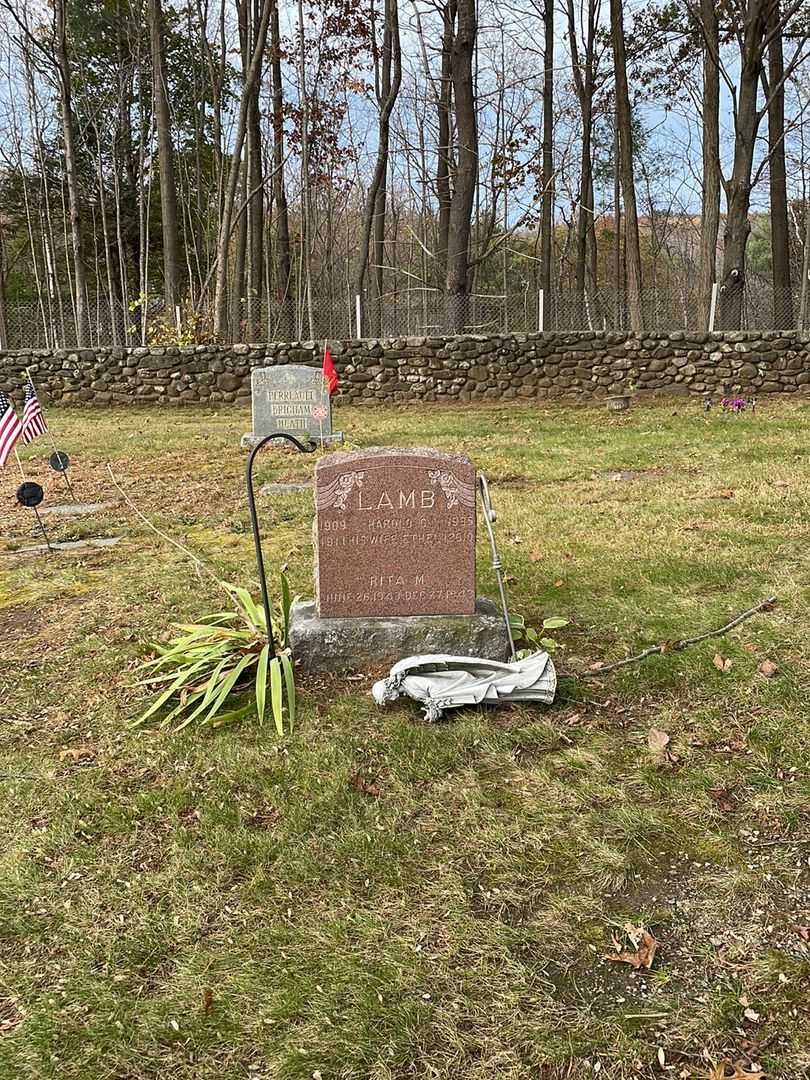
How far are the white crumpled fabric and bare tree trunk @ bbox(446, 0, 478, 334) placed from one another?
13534mm

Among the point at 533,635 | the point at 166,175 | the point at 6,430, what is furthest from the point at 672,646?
the point at 166,175

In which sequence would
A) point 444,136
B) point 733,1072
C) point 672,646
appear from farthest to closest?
point 444,136, point 672,646, point 733,1072

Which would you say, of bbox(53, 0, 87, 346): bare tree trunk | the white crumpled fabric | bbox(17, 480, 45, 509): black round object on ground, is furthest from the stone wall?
the white crumpled fabric

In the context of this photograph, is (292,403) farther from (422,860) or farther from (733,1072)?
(733,1072)

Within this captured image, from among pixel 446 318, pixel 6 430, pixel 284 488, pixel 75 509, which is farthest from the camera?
pixel 446 318

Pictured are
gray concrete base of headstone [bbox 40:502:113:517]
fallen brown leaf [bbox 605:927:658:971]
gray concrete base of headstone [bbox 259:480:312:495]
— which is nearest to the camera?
fallen brown leaf [bbox 605:927:658:971]

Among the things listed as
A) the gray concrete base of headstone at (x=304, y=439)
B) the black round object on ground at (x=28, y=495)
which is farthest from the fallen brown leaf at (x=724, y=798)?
the gray concrete base of headstone at (x=304, y=439)

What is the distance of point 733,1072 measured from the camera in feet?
6.10

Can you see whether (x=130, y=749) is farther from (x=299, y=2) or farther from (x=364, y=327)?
(x=299, y=2)

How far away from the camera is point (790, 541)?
5.57 metres

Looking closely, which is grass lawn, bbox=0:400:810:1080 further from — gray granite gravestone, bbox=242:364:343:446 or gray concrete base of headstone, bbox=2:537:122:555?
gray granite gravestone, bbox=242:364:343:446

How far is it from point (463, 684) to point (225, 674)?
106 centimetres

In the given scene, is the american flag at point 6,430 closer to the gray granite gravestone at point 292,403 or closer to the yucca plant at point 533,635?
the yucca plant at point 533,635

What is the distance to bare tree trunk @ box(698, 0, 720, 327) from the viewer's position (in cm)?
1609
